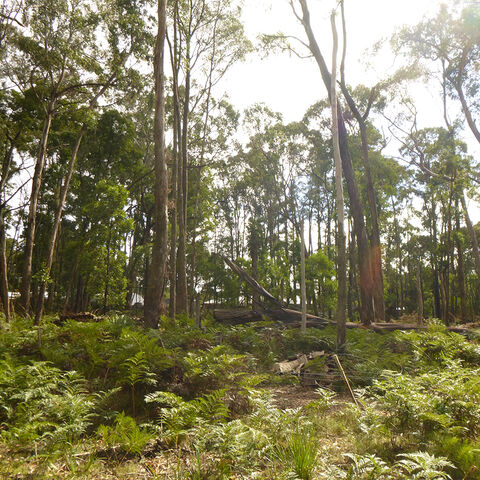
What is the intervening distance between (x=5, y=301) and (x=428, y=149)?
2490 centimetres

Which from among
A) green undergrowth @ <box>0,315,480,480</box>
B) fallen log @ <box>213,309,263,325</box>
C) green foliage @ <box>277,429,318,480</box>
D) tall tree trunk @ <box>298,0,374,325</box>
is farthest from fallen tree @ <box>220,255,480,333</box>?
green foliage @ <box>277,429,318,480</box>

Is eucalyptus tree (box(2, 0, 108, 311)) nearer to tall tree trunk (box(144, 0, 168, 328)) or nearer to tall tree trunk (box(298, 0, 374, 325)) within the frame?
tall tree trunk (box(144, 0, 168, 328))

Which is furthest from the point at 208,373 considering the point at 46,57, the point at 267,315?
the point at 46,57

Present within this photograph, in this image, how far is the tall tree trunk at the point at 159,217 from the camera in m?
8.02

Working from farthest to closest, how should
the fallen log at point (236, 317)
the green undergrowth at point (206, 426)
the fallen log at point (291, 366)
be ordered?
the fallen log at point (236, 317)
the fallen log at point (291, 366)
the green undergrowth at point (206, 426)

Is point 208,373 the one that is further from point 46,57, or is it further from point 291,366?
point 46,57

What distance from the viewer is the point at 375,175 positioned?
875 inches

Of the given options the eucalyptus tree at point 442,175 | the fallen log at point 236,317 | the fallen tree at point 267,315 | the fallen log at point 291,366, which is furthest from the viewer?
the eucalyptus tree at point 442,175

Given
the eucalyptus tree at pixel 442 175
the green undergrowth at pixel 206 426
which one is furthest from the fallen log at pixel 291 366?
the eucalyptus tree at pixel 442 175

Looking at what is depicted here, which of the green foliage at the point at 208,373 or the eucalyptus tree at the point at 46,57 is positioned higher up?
the eucalyptus tree at the point at 46,57

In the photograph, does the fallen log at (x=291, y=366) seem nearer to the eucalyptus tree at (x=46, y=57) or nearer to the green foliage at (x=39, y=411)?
the green foliage at (x=39, y=411)

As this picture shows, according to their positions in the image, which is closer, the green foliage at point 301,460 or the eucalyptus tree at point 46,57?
the green foliage at point 301,460

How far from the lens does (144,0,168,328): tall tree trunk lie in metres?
8.02

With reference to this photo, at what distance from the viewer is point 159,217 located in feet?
27.3
